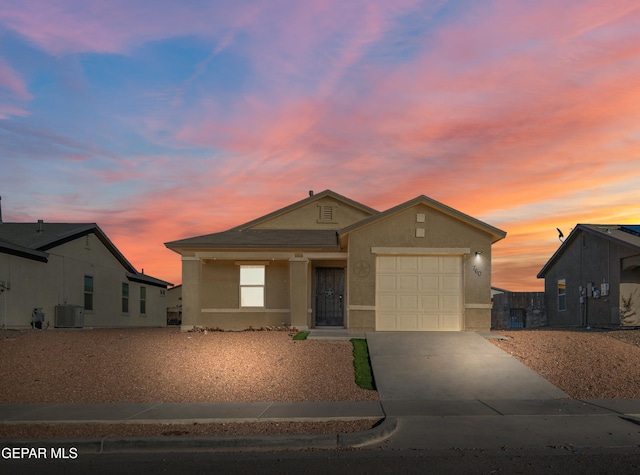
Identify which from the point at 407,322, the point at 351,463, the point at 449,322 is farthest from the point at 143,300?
the point at 351,463

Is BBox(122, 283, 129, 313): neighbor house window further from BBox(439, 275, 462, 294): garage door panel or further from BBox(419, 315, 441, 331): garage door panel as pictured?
BBox(439, 275, 462, 294): garage door panel

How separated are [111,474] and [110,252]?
27561 mm

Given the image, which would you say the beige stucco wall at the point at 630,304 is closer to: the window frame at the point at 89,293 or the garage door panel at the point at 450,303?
the garage door panel at the point at 450,303

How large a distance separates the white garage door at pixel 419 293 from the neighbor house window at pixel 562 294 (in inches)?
640

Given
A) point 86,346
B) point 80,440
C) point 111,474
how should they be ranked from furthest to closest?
point 86,346 → point 80,440 → point 111,474

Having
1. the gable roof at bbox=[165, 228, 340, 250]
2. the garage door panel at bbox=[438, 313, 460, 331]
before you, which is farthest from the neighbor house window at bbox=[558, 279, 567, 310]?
the garage door panel at bbox=[438, 313, 460, 331]

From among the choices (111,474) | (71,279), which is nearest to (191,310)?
(71,279)

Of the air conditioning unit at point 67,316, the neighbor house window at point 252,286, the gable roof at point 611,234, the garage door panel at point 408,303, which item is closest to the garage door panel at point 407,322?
the garage door panel at point 408,303

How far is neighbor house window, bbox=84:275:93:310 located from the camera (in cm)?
3112

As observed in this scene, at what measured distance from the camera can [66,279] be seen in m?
29.0

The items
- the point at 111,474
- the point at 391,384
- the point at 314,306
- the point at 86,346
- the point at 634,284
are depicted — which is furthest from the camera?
the point at 634,284

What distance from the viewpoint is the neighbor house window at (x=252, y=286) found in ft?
80.1

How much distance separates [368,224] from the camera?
2066 cm

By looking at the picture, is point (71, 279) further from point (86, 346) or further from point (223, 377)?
point (223, 377)
